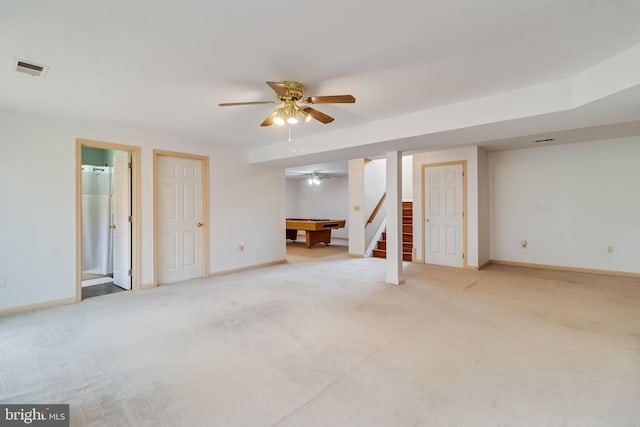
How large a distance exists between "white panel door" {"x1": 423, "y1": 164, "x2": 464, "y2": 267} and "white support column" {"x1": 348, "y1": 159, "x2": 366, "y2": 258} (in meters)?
1.48

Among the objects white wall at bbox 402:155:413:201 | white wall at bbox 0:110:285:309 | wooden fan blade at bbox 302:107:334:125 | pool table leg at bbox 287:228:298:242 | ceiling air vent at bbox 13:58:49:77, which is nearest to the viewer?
ceiling air vent at bbox 13:58:49:77

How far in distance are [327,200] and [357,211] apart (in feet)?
10.8

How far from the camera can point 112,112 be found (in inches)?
136

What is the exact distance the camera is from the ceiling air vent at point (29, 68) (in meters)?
2.28

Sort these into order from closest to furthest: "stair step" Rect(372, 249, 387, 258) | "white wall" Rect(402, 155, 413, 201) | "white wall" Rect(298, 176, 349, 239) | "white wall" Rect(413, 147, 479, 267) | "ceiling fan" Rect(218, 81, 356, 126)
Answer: "ceiling fan" Rect(218, 81, 356, 126)
"white wall" Rect(413, 147, 479, 267)
"stair step" Rect(372, 249, 387, 258)
"white wall" Rect(402, 155, 413, 201)
"white wall" Rect(298, 176, 349, 239)

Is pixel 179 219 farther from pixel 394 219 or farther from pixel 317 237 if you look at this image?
pixel 317 237

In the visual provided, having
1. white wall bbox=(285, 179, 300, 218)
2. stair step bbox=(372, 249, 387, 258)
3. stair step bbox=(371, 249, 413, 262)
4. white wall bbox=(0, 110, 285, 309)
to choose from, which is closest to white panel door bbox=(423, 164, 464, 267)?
stair step bbox=(371, 249, 413, 262)

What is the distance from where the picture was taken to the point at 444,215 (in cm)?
589

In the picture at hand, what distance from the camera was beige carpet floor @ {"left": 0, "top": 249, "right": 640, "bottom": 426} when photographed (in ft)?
5.68

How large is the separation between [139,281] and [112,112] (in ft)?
7.71

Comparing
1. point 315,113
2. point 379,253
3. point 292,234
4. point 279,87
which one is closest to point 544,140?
point 379,253

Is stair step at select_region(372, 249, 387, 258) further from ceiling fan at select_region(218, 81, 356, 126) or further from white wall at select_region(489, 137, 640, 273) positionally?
ceiling fan at select_region(218, 81, 356, 126)

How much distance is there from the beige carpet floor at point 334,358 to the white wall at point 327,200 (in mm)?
5962

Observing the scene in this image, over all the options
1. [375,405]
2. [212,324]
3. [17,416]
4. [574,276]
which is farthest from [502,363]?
[574,276]
